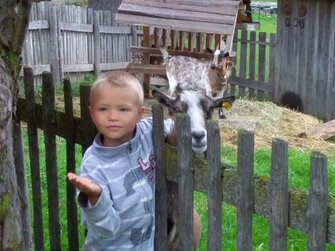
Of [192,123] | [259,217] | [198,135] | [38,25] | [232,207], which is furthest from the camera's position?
[38,25]

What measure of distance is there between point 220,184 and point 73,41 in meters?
13.3

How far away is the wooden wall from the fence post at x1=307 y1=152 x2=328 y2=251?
11.8 meters

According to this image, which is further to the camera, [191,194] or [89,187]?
[191,194]

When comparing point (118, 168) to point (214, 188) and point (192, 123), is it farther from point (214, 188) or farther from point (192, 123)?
point (192, 123)

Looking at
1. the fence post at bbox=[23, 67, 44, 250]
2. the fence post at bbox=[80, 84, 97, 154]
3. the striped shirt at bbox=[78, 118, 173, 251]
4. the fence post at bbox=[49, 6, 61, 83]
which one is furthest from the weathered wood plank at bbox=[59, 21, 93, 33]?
the striped shirt at bbox=[78, 118, 173, 251]

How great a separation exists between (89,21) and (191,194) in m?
13.8

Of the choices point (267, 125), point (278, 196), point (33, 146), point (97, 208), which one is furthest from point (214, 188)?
point (267, 125)

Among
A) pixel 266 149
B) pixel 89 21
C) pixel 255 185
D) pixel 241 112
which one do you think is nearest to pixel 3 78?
pixel 255 185

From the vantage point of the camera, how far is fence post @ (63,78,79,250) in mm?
3615

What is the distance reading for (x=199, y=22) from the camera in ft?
37.3

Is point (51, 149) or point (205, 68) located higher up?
point (51, 149)

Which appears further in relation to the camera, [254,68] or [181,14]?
[254,68]

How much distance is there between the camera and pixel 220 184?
284 centimetres

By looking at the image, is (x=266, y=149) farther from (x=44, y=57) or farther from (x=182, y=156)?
(x=44, y=57)
